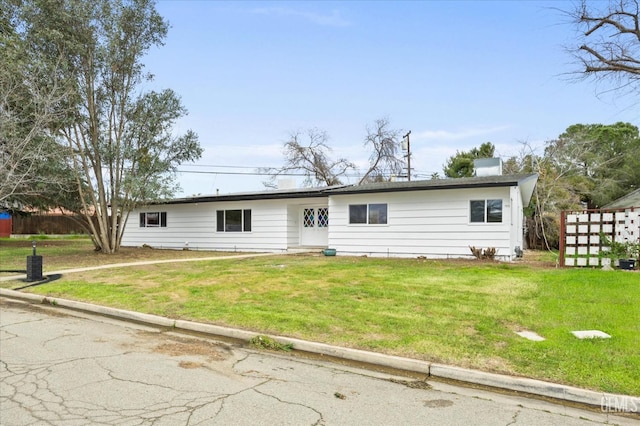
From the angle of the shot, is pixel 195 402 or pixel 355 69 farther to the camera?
pixel 355 69

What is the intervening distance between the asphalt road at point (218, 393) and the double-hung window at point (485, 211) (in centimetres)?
1198

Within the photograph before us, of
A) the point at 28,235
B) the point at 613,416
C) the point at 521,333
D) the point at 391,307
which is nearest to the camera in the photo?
the point at 613,416

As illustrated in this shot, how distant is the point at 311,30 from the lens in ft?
54.7

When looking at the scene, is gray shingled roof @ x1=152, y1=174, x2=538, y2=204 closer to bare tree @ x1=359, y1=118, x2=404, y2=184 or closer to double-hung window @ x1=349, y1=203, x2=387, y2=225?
double-hung window @ x1=349, y1=203, x2=387, y2=225

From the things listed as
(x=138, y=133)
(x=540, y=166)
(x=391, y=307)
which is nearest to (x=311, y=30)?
(x=138, y=133)

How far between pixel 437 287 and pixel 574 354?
169 inches

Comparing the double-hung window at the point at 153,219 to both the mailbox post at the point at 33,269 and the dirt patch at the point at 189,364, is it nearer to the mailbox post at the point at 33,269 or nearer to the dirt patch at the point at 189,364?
the mailbox post at the point at 33,269

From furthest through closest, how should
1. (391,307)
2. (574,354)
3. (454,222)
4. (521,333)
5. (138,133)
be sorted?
(138,133) → (454,222) → (391,307) → (521,333) → (574,354)

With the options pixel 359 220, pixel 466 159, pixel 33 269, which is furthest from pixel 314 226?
pixel 466 159

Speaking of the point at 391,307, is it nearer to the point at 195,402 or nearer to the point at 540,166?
the point at 195,402

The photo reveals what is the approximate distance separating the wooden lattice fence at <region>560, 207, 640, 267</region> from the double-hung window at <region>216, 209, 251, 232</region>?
13.8 meters

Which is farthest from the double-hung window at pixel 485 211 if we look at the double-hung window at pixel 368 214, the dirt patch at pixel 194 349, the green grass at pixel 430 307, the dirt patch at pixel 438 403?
the dirt patch at pixel 438 403

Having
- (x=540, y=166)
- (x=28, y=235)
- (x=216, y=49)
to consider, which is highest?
(x=216, y=49)

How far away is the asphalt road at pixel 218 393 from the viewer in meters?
3.50
